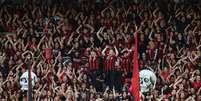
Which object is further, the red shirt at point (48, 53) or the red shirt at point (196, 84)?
the red shirt at point (48, 53)

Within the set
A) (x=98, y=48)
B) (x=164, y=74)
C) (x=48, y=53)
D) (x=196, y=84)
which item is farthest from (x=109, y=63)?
(x=196, y=84)

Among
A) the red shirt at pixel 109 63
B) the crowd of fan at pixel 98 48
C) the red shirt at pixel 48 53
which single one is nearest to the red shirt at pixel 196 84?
the crowd of fan at pixel 98 48

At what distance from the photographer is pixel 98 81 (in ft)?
72.0

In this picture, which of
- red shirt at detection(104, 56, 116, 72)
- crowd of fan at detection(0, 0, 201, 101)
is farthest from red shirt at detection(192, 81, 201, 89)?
red shirt at detection(104, 56, 116, 72)

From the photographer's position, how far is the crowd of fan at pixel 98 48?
2152cm

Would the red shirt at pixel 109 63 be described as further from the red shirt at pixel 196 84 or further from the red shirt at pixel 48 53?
the red shirt at pixel 196 84

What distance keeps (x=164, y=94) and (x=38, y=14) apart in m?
5.34

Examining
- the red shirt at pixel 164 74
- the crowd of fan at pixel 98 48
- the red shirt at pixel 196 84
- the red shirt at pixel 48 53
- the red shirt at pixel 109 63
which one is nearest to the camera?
the red shirt at pixel 196 84

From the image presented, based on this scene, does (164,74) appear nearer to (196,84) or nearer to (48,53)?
(196,84)

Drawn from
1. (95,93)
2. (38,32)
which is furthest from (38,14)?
(95,93)

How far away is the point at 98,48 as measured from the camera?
74.7ft

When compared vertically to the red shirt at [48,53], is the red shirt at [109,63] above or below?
below

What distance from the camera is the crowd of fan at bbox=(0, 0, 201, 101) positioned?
70.6 feet

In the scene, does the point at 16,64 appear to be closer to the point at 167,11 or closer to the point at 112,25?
the point at 112,25
